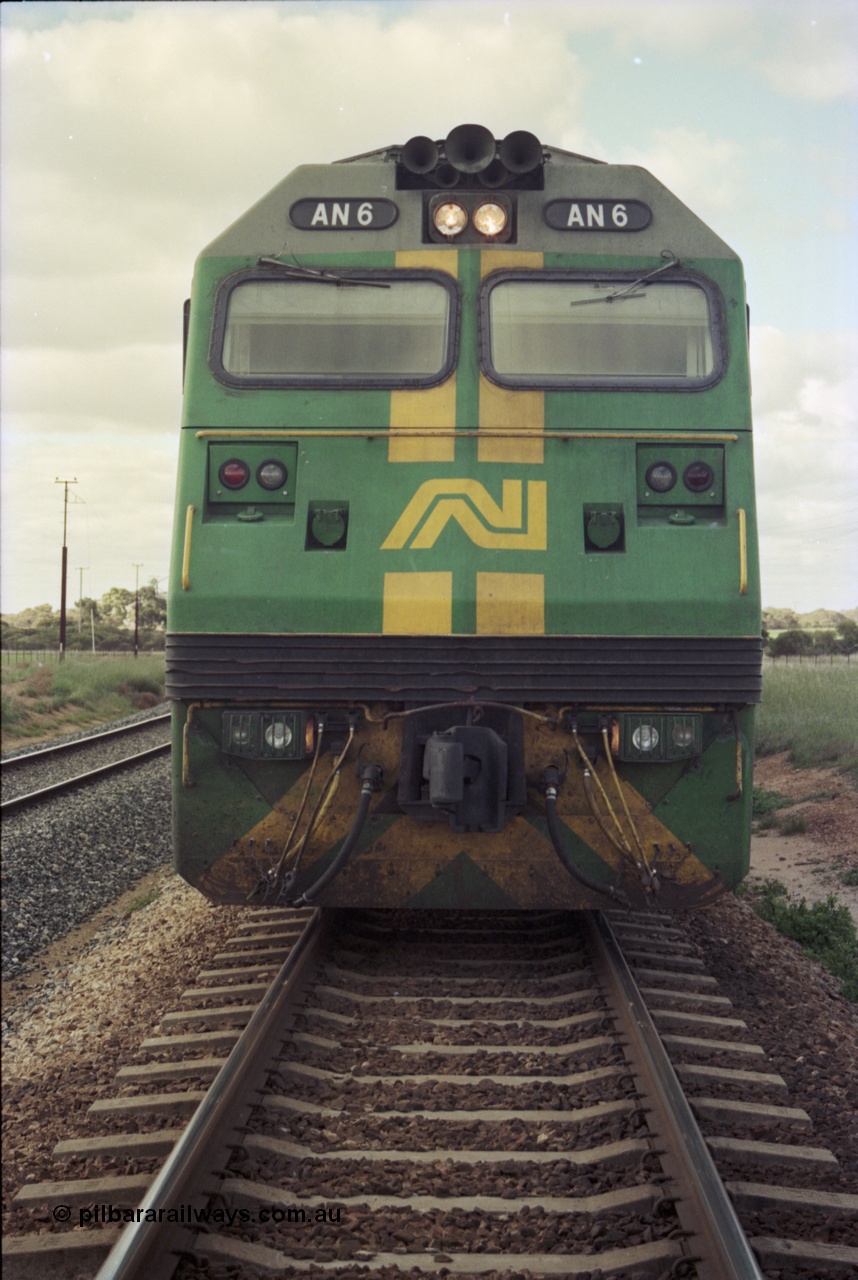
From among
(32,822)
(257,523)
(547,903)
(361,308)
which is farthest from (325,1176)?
(32,822)

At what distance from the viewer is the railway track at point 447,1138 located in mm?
3107

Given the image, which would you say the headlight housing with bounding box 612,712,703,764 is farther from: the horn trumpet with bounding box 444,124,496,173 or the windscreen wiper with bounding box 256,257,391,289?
the horn trumpet with bounding box 444,124,496,173

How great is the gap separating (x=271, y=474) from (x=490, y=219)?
1592mm

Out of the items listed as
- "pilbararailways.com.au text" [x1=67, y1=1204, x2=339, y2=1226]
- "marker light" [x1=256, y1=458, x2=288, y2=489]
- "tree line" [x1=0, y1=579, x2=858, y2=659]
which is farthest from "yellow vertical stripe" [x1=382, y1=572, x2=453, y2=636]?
"tree line" [x1=0, y1=579, x2=858, y2=659]

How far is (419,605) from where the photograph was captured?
496 cm

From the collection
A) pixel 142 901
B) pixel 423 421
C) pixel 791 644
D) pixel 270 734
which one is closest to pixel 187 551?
pixel 270 734

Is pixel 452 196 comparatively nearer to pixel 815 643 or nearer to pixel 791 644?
pixel 791 644

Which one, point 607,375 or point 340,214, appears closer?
point 607,375

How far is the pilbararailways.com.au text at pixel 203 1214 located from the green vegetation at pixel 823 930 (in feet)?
12.1

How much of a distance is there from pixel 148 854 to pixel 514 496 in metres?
6.15

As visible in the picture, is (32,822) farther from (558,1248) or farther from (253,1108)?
(558,1248)

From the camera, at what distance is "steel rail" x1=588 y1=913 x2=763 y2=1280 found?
2.92 metres

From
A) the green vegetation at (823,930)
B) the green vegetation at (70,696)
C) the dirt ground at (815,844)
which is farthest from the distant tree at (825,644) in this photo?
the green vegetation at (823,930)

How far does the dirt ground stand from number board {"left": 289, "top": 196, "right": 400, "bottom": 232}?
533 cm
